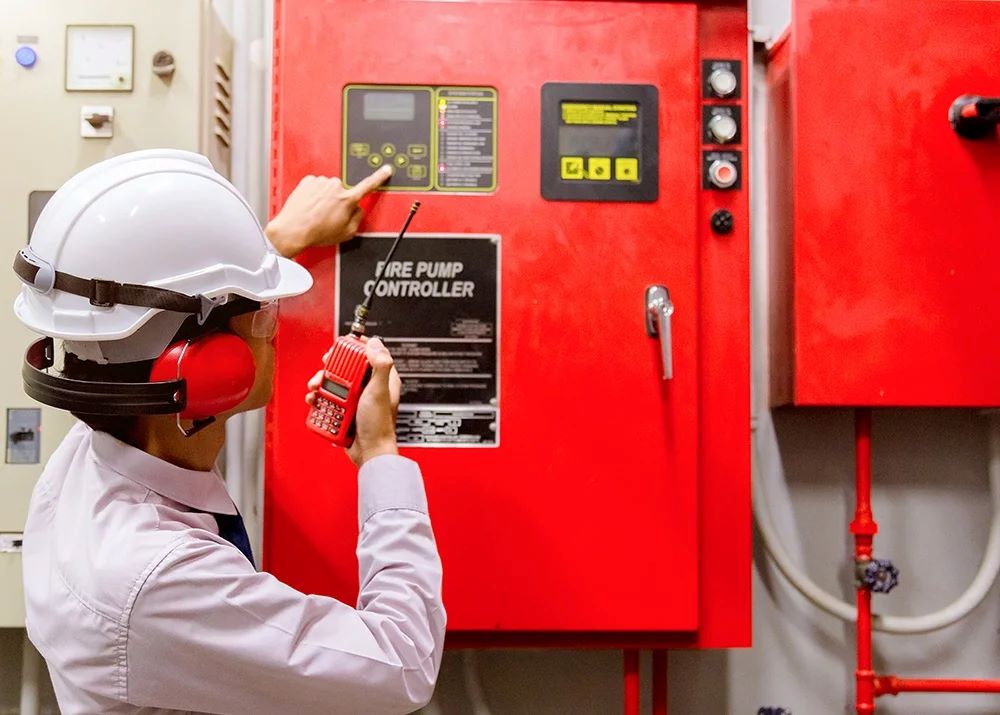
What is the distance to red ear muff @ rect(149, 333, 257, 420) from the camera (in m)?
0.95

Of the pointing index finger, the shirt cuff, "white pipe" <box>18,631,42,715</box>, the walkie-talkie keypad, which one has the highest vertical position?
the pointing index finger

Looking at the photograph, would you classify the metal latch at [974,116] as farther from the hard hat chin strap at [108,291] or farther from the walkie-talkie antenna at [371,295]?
the hard hat chin strap at [108,291]

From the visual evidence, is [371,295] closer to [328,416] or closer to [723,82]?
[328,416]

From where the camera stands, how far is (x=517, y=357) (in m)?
1.28

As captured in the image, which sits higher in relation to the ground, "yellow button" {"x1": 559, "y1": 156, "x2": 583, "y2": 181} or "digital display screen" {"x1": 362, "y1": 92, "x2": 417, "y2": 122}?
"digital display screen" {"x1": 362, "y1": 92, "x2": 417, "y2": 122}

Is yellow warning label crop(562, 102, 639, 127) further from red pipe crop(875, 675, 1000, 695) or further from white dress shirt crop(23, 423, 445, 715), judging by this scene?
red pipe crop(875, 675, 1000, 695)

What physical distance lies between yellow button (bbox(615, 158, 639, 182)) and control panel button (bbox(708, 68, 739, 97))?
17 cm

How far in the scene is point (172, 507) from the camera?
1.04m

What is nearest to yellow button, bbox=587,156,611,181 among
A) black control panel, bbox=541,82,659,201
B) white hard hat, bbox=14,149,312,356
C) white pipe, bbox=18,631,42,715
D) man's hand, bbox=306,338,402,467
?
black control panel, bbox=541,82,659,201

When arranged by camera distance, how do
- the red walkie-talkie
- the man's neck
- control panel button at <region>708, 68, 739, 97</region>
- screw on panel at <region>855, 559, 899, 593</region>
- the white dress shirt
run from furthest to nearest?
1. screw on panel at <region>855, 559, 899, 593</region>
2. control panel button at <region>708, 68, 739, 97</region>
3. the red walkie-talkie
4. the man's neck
5. the white dress shirt

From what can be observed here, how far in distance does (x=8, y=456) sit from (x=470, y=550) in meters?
0.71

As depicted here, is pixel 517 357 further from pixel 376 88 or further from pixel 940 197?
pixel 940 197

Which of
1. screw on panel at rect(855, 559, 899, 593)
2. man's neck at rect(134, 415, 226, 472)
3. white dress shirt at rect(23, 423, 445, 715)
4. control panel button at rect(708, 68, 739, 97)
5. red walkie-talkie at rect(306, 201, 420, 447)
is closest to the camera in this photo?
white dress shirt at rect(23, 423, 445, 715)

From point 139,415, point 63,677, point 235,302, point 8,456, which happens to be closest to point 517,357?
point 235,302
